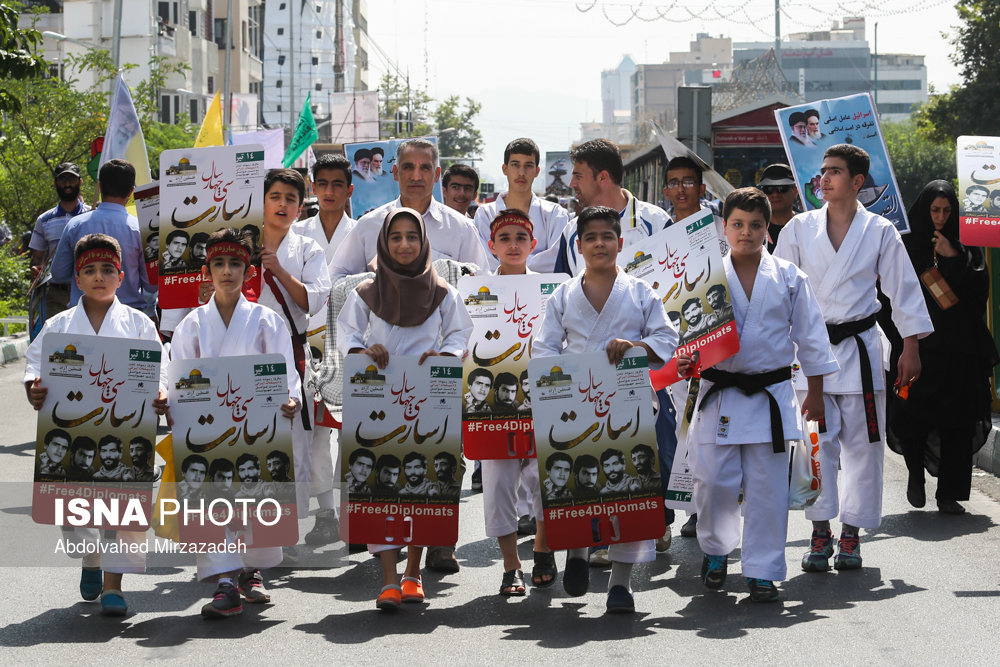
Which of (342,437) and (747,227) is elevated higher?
(747,227)

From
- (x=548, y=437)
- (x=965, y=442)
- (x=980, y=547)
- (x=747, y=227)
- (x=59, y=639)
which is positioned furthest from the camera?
(x=965, y=442)

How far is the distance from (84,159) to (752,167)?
13.0m

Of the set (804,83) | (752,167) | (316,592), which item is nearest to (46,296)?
(316,592)

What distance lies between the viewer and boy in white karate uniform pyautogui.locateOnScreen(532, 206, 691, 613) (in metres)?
6.32

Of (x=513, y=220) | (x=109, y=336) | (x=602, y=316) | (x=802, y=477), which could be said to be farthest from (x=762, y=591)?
(x=109, y=336)

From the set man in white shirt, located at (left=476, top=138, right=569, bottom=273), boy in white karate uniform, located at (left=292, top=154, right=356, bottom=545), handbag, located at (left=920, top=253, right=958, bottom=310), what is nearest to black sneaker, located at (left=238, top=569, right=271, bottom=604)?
boy in white karate uniform, located at (left=292, top=154, right=356, bottom=545)

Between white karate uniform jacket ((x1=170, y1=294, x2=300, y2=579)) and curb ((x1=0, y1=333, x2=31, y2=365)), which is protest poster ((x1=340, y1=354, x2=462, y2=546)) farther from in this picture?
curb ((x1=0, y1=333, x2=31, y2=365))

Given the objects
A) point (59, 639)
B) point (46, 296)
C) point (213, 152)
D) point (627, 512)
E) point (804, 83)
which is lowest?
point (59, 639)

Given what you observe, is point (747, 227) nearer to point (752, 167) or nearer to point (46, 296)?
point (46, 296)

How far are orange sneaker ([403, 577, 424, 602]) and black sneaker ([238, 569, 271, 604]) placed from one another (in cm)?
66

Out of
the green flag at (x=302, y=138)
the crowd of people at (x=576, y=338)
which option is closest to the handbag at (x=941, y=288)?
the crowd of people at (x=576, y=338)

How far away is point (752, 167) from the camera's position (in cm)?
2797

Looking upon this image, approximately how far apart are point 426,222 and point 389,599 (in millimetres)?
2609

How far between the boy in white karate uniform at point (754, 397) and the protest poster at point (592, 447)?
58cm
